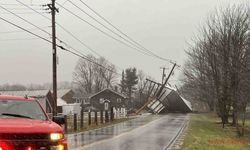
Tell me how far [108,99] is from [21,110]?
95775mm

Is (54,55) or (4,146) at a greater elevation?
(54,55)

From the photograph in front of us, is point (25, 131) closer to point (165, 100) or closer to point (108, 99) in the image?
point (165, 100)

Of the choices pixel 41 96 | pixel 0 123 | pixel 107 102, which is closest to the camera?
pixel 0 123

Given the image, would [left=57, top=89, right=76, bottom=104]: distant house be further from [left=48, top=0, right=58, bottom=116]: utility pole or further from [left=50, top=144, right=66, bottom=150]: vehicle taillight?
[left=50, top=144, right=66, bottom=150]: vehicle taillight

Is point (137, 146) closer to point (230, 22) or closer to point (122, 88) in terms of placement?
point (230, 22)

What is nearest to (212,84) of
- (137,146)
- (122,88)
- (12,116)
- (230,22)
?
(230,22)

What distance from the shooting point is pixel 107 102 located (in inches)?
A: 4090

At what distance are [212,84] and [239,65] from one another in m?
12.8

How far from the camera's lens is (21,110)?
9406 mm

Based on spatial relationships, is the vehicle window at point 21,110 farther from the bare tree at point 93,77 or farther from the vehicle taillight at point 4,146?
the bare tree at point 93,77

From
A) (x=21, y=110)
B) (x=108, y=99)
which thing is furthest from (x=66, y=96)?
(x=21, y=110)

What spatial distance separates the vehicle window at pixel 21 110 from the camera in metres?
9.10

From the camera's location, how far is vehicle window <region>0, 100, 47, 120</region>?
9.10 meters

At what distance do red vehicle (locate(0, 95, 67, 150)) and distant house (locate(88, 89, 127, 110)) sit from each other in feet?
309
